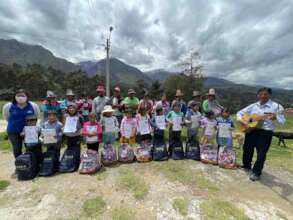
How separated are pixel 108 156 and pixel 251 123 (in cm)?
371

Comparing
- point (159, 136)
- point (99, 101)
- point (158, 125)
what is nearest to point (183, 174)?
point (159, 136)

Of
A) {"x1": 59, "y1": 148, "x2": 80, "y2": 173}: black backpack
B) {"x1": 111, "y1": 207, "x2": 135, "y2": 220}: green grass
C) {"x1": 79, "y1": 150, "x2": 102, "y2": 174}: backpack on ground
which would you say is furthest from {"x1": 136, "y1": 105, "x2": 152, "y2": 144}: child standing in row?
{"x1": 111, "y1": 207, "x2": 135, "y2": 220}: green grass

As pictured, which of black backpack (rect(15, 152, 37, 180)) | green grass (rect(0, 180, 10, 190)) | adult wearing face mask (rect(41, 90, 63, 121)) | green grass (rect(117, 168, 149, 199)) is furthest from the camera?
adult wearing face mask (rect(41, 90, 63, 121))

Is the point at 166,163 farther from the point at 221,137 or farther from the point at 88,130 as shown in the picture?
the point at 88,130

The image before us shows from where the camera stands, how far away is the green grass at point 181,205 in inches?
126

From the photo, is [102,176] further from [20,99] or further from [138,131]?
[20,99]

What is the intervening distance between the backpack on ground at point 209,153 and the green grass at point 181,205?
1.89 metres

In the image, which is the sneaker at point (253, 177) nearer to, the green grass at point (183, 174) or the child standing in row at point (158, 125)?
the green grass at point (183, 174)

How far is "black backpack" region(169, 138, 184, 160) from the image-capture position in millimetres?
5359

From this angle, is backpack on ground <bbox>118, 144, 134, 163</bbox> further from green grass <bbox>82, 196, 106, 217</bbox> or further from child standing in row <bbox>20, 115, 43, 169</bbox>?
child standing in row <bbox>20, 115, 43, 169</bbox>

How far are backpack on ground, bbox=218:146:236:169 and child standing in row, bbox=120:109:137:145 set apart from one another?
2.44 meters

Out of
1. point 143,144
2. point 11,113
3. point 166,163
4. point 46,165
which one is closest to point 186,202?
point 166,163

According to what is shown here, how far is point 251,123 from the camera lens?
454 centimetres

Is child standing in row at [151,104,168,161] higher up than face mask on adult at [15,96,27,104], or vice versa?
face mask on adult at [15,96,27,104]
